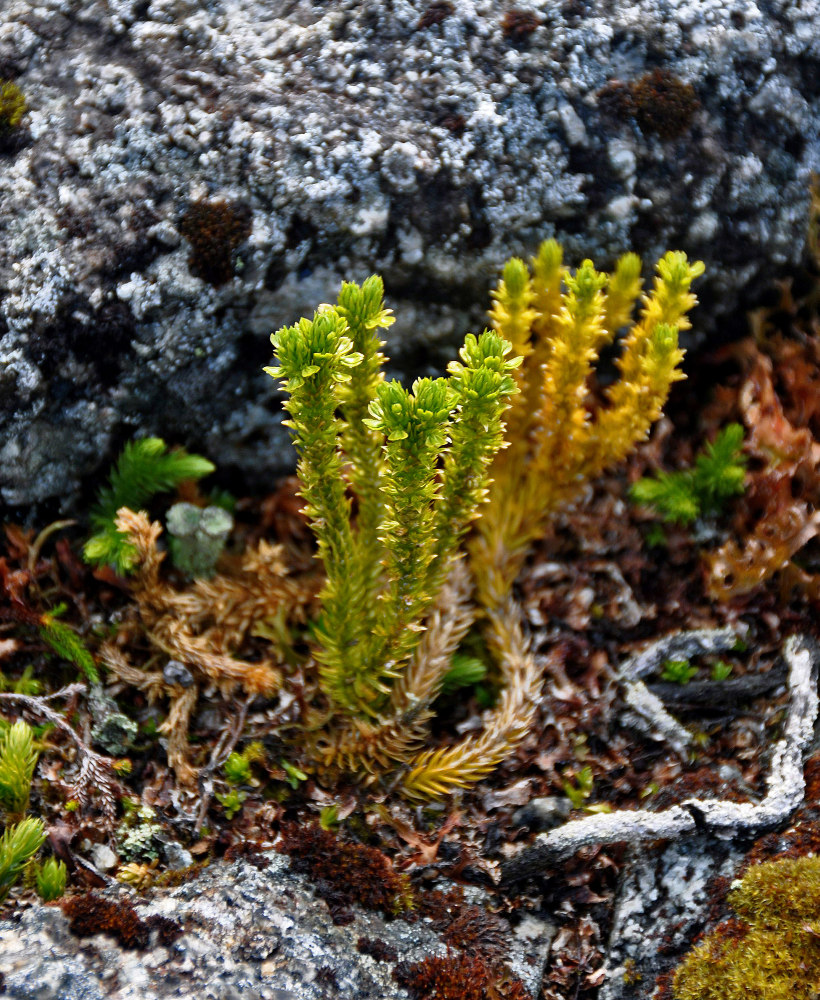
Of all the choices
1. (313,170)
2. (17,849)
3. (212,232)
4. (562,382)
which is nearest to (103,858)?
(17,849)

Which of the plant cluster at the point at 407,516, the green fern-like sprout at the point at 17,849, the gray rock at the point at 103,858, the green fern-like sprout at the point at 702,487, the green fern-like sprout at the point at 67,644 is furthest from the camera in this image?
the green fern-like sprout at the point at 702,487

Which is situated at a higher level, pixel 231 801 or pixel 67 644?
pixel 67 644

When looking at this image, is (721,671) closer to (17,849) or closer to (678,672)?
(678,672)

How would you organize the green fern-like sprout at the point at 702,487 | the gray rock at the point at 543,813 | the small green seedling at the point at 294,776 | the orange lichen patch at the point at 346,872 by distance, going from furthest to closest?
the green fern-like sprout at the point at 702,487
the small green seedling at the point at 294,776
the gray rock at the point at 543,813
the orange lichen patch at the point at 346,872

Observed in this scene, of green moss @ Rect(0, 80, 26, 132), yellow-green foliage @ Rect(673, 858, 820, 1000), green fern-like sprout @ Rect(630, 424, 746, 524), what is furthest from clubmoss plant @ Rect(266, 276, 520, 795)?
green moss @ Rect(0, 80, 26, 132)

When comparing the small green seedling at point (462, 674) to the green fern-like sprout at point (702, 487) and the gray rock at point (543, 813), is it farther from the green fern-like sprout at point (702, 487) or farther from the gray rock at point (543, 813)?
the green fern-like sprout at point (702, 487)

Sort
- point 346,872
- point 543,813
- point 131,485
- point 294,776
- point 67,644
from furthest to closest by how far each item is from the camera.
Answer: point 131,485 < point 67,644 < point 294,776 < point 543,813 < point 346,872

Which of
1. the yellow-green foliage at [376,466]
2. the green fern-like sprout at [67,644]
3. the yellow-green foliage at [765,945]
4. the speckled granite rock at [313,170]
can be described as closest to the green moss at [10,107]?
the speckled granite rock at [313,170]
